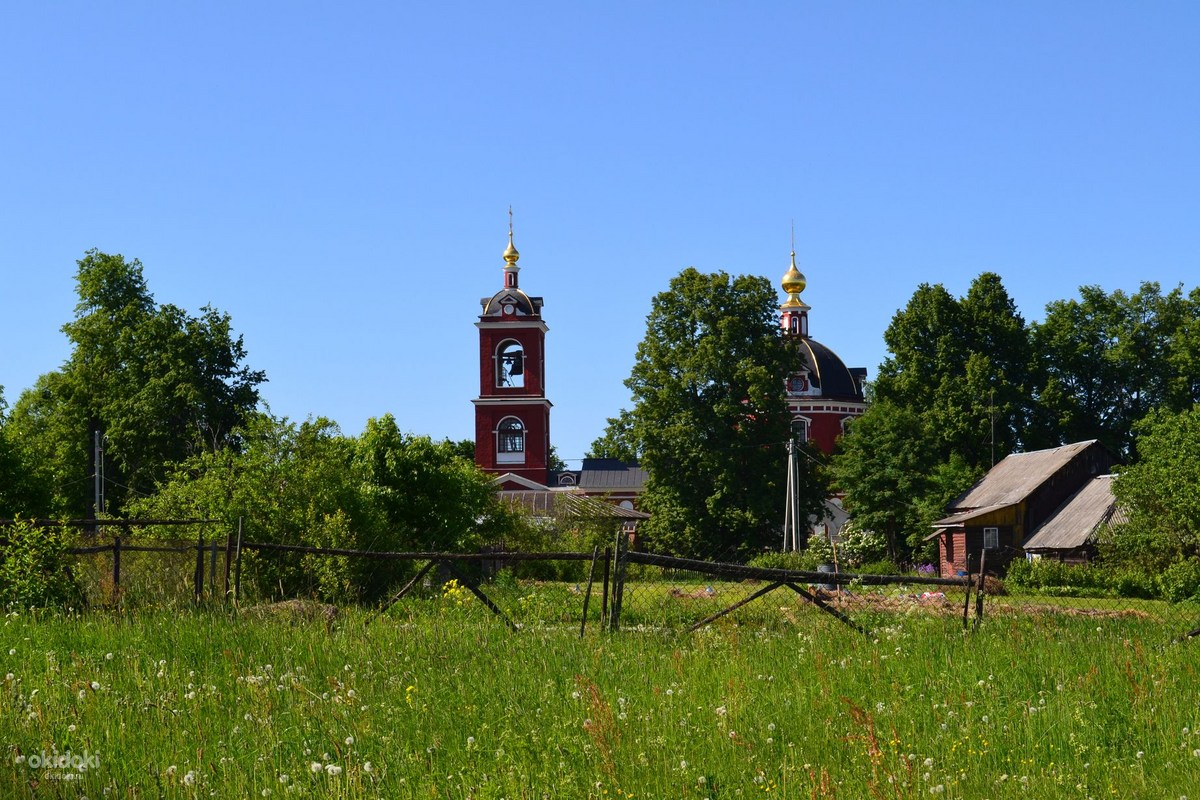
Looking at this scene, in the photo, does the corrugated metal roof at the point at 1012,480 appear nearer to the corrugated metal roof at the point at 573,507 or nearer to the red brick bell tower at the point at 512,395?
the corrugated metal roof at the point at 573,507

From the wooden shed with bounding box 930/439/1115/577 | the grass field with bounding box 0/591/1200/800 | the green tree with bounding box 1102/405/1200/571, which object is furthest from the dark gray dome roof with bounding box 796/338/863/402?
the grass field with bounding box 0/591/1200/800

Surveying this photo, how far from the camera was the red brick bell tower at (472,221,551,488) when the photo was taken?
65.7 meters

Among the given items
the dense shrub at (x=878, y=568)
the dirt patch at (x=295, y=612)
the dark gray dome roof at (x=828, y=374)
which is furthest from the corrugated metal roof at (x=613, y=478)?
the dirt patch at (x=295, y=612)

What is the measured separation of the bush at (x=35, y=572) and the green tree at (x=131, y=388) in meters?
30.9

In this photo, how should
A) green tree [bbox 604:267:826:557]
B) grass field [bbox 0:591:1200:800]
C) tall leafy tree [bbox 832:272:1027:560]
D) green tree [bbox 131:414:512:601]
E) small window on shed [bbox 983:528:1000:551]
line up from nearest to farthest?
grass field [bbox 0:591:1200:800], green tree [bbox 131:414:512:601], small window on shed [bbox 983:528:1000:551], green tree [bbox 604:267:826:557], tall leafy tree [bbox 832:272:1027:560]

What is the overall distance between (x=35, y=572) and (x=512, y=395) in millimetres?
52228

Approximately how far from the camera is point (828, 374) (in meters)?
73.6

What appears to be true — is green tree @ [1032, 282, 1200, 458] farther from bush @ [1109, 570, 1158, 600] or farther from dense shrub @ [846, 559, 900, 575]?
bush @ [1109, 570, 1158, 600]

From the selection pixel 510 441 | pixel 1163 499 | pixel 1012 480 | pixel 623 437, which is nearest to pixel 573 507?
pixel 623 437

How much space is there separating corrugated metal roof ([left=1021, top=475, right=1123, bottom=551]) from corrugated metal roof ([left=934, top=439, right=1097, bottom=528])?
1278 mm

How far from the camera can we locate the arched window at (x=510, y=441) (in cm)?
6606

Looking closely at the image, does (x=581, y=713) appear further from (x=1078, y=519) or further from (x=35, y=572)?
(x=1078, y=519)

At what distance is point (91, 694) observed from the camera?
7688 millimetres

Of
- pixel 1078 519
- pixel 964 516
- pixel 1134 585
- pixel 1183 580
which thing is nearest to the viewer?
pixel 1183 580
